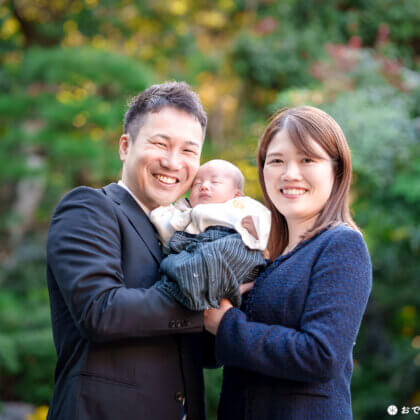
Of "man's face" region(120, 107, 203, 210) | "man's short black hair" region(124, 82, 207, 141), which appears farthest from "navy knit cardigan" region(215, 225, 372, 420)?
"man's short black hair" region(124, 82, 207, 141)

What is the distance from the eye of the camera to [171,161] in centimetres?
174

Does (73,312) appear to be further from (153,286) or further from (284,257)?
(284,257)

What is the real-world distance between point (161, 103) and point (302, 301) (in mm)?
941

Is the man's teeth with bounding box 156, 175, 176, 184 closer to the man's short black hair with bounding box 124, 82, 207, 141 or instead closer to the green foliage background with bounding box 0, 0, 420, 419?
the man's short black hair with bounding box 124, 82, 207, 141

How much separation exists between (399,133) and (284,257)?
351cm

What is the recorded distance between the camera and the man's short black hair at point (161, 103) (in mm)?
1757

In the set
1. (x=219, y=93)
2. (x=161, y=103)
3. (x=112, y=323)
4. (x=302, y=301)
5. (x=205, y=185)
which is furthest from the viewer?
(x=219, y=93)

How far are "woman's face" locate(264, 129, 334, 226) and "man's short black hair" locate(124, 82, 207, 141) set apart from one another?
371 mm

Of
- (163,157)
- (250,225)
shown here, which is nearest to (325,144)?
(250,225)

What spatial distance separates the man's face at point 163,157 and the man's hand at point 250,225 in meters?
0.33

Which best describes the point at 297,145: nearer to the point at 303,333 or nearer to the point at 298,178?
the point at 298,178

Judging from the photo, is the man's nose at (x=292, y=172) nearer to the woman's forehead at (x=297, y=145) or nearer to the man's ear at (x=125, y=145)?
the woman's forehead at (x=297, y=145)

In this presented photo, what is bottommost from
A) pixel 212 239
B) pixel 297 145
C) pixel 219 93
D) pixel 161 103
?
pixel 212 239

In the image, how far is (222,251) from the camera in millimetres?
1499
